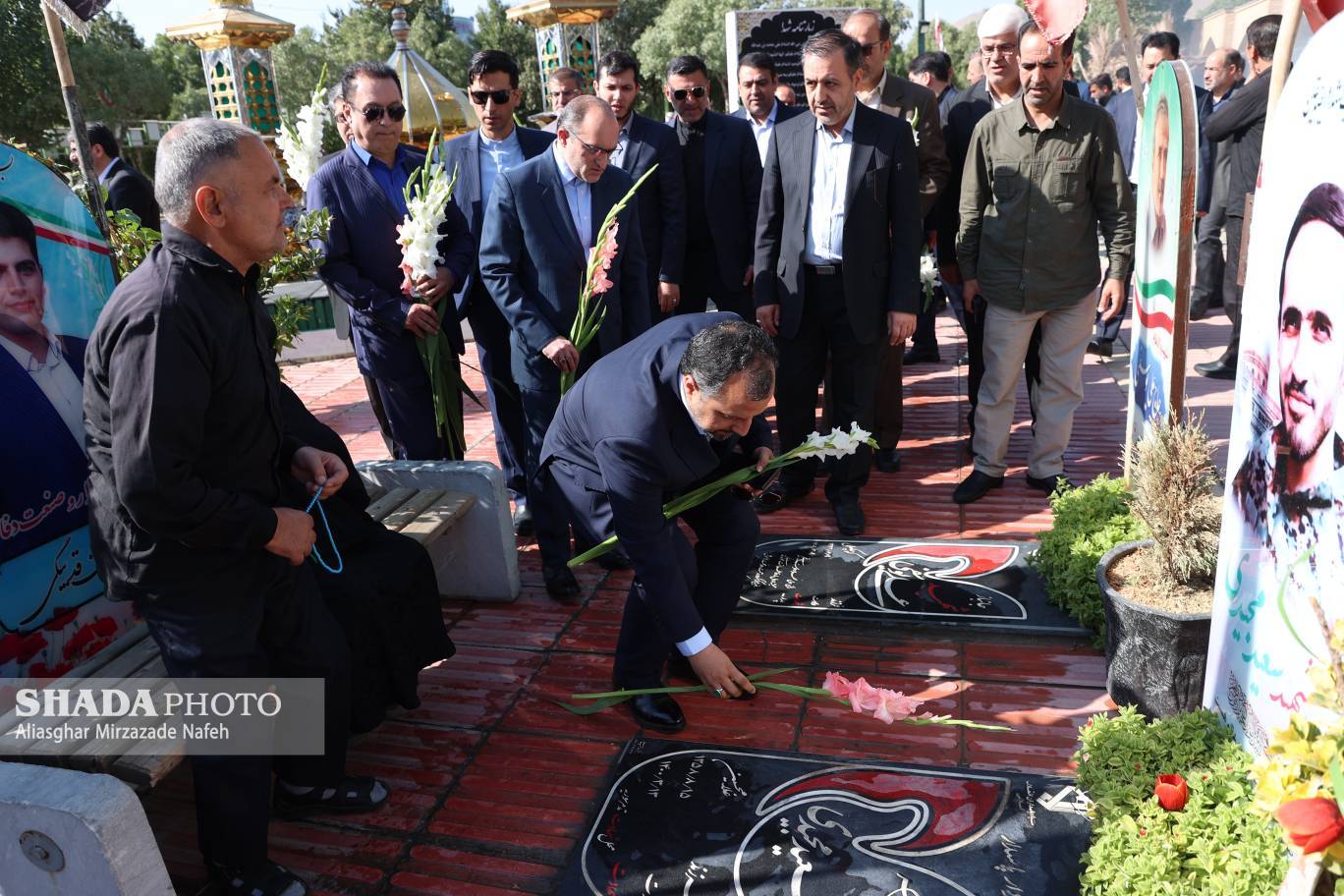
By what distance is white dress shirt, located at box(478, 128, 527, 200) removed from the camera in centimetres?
457

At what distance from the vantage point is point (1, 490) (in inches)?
104

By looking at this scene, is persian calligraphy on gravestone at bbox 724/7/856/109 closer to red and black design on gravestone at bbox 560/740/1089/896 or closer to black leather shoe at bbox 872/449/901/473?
black leather shoe at bbox 872/449/901/473

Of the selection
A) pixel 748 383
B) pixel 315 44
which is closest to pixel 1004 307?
pixel 748 383

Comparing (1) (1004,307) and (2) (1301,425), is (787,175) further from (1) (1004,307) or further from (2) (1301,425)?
(2) (1301,425)

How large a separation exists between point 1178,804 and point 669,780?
1.28 metres

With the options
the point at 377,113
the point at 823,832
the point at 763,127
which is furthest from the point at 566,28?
the point at 823,832

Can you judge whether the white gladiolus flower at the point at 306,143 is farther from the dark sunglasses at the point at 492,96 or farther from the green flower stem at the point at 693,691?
the green flower stem at the point at 693,691

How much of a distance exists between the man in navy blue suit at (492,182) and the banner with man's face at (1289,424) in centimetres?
294

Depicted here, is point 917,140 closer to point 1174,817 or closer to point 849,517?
point 849,517

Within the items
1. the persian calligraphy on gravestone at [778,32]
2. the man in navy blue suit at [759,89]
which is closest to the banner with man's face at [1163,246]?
the man in navy blue suit at [759,89]

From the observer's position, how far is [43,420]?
2.74 metres

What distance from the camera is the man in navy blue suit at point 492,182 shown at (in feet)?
14.6

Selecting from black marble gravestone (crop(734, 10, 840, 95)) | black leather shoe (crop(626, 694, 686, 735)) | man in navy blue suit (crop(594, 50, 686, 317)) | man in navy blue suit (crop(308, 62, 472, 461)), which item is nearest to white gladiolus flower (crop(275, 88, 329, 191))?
man in navy blue suit (crop(308, 62, 472, 461))

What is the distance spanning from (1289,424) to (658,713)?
1868 mm
